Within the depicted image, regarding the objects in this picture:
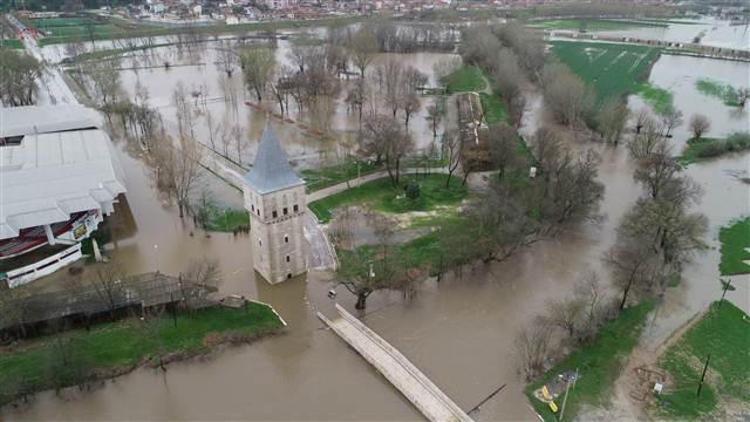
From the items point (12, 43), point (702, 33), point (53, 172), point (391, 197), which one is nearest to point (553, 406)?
point (391, 197)

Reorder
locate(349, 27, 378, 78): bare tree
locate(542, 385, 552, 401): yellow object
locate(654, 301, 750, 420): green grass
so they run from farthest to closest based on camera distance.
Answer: locate(349, 27, 378, 78): bare tree
locate(542, 385, 552, 401): yellow object
locate(654, 301, 750, 420): green grass

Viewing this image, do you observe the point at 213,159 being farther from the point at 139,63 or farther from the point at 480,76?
the point at 139,63

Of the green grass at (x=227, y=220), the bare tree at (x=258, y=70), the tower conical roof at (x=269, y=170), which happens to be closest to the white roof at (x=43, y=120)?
the green grass at (x=227, y=220)

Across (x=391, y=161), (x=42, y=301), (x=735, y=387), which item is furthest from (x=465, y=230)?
(x=42, y=301)

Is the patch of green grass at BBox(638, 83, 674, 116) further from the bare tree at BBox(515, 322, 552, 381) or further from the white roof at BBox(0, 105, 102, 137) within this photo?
the white roof at BBox(0, 105, 102, 137)

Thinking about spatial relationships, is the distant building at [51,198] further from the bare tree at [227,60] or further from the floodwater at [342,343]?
the bare tree at [227,60]

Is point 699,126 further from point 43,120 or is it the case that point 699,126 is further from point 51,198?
point 43,120

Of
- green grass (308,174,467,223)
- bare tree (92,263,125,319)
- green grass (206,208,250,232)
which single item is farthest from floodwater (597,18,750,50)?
bare tree (92,263,125,319)
